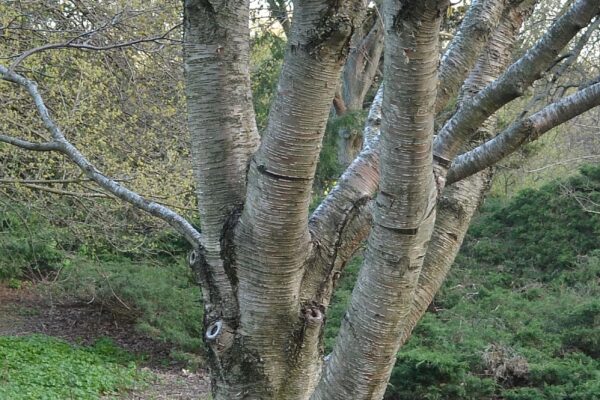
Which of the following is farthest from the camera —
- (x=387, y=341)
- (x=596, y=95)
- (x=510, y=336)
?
(x=510, y=336)

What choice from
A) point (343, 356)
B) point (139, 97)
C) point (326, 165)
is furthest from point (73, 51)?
point (326, 165)

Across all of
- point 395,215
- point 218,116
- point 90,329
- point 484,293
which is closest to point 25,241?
point 90,329

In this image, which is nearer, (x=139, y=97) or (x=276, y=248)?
(x=276, y=248)

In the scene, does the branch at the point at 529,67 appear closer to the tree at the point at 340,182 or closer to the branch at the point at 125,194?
the tree at the point at 340,182

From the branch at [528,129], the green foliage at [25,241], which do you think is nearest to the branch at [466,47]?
the branch at [528,129]

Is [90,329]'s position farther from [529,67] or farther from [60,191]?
[529,67]

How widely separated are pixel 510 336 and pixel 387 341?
224 inches

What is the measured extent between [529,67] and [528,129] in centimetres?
18

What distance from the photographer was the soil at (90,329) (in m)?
8.42

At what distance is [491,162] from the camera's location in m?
2.00

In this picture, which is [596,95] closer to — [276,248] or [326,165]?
[276,248]

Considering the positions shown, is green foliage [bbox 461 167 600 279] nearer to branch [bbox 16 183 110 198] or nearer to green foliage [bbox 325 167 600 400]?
Result: green foliage [bbox 325 167 600 400]

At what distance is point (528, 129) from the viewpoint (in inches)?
74.7

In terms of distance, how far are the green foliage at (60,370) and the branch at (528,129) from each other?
18.2ft
